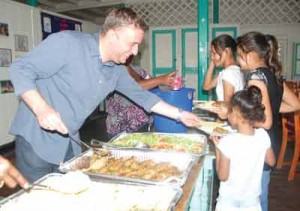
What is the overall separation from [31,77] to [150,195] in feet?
2.00

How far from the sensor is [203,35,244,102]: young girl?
213 centimetres

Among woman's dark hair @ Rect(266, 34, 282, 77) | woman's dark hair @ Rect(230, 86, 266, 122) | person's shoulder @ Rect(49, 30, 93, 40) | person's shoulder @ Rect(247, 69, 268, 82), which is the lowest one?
woman's dark hair @ Rect(230, 86, 266, 122)

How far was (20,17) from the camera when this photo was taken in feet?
14.3

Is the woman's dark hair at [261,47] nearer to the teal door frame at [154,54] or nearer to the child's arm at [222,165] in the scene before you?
the child's arm at [222,165]

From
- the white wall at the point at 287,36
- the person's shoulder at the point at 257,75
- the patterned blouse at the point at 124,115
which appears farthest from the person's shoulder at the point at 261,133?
the white wall at the point at 287,36

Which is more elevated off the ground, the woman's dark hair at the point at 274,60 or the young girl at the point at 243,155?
the woman's dark hair at the point at 274,60

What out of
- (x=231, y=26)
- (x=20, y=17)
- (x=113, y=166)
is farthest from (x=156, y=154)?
(x=231, y=26)

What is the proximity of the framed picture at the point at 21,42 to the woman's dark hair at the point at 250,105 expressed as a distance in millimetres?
3724

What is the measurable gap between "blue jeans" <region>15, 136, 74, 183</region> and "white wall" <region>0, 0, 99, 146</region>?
3.10m

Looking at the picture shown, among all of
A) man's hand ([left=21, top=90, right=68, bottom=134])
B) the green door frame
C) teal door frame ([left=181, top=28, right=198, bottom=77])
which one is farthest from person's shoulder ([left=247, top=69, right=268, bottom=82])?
teal door frame ([left=181, top=28, right=198, bottom=77])

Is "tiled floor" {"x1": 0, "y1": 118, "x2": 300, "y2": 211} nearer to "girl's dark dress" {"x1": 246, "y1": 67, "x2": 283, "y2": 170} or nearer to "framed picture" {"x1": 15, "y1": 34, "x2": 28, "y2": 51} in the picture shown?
"girl's dark dress" {"x1": 246, "y1": 67, "x2": 283, "y2": 170}

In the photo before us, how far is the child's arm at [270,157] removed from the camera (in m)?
1.54

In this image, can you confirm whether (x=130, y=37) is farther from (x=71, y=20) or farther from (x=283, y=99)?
(x=71, y=20)

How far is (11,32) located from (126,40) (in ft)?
11.6
